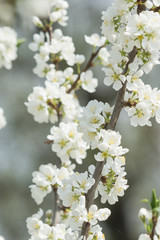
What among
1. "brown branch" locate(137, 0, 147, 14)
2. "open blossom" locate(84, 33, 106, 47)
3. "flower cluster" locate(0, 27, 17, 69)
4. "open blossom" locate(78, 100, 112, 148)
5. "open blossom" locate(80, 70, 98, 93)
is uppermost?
"open blossom" locate(84, 33, 106, 47)

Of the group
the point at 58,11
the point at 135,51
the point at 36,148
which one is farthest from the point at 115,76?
the point at 36,148

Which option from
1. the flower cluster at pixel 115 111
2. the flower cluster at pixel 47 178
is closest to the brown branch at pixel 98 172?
the flower cluster at pixel 115 111

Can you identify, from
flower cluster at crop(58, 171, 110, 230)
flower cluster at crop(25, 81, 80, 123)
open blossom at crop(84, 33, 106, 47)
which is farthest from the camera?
open blossom at crop(84, 33, 106, 47)

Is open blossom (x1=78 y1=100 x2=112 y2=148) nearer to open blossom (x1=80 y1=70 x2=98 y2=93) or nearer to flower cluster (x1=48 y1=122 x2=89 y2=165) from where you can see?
flower cluster (x1=48 y1=122 x2=89 y2=165)

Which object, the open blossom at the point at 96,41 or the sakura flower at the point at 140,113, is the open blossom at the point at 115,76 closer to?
the sakura flower at the point at 140,113

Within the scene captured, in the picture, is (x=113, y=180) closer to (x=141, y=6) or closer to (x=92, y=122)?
(x=92, y=122)

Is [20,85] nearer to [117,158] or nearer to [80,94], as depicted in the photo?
[80,94]

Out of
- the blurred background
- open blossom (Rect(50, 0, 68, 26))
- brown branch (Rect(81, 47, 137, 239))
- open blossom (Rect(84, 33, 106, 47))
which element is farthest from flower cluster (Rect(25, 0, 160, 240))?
the blurred background

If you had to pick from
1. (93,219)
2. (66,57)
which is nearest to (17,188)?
(66,57)
